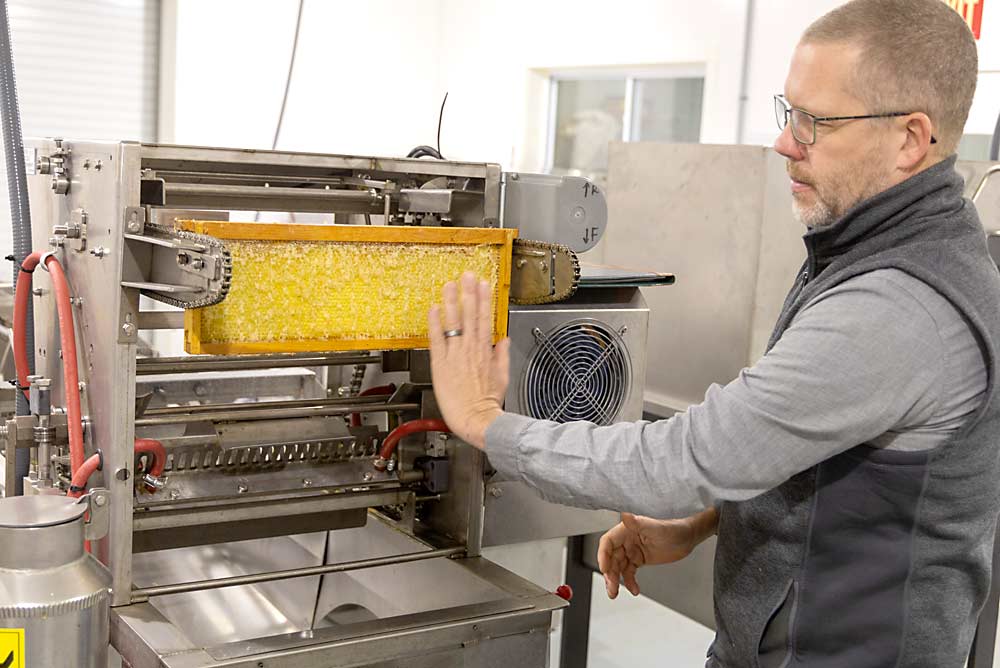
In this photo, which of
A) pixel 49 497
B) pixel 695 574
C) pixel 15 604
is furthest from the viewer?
pixel 695 574

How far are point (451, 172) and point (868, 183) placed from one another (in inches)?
22.2

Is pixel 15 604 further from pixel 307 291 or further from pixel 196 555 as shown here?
pixel 196 555

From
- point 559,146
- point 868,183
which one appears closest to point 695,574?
point 868,183

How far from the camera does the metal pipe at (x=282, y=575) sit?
4.36 feet

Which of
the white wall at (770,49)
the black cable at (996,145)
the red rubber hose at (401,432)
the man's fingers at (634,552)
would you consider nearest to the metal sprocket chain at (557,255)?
the red rubber hose at (401,432)

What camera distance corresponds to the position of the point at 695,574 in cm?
256

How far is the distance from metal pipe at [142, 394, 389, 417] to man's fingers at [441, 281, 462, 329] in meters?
0.32

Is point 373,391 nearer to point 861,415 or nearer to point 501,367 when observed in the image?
point 501,367

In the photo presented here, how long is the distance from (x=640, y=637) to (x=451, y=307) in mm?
2301

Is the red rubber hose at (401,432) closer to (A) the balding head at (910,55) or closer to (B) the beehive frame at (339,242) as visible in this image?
(B) the beehive frame at (339,242)

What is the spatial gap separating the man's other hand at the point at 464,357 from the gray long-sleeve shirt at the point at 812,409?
14 cm

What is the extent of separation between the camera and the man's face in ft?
3.86

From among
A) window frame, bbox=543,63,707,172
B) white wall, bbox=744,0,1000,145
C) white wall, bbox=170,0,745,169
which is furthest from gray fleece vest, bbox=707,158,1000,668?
window frame, bbox=543,63,707,172

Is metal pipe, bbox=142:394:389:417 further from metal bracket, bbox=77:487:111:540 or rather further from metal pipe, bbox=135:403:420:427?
metal bracket, bbox=77:487:111:540
